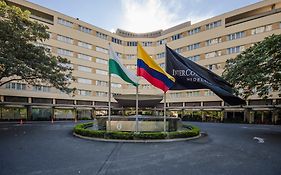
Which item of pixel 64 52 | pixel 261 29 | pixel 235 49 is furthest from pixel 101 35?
pixel 261 29

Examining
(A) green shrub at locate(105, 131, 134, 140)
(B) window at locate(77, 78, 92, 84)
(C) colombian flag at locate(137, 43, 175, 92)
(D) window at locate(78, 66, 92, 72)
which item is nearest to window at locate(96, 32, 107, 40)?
(D) window at locate(78, 66, 92, 72)

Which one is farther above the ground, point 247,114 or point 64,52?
point 64,52

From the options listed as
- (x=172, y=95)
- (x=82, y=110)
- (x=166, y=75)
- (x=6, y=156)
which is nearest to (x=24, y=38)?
(x=6, y=156)

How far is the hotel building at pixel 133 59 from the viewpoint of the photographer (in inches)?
1469

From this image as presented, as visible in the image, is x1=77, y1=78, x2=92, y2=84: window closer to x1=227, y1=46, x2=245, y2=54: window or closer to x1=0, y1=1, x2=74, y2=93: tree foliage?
x1=0, y1=1, x2=74, y2=93: tree foliage

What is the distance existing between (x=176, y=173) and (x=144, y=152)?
3.43m

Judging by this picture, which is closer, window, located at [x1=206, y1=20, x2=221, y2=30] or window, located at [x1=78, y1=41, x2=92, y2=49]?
window, located at [x1=206, y1=20, x2=221, y2=30]

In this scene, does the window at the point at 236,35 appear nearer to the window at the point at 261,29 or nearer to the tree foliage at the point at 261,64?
the window at the point at 261,29

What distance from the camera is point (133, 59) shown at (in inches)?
2207

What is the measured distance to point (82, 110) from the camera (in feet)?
153

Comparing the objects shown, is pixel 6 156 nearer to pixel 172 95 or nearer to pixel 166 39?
pixel 172 95

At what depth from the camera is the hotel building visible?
122 feet

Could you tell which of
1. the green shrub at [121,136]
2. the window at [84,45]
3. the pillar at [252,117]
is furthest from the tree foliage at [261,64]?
the window at [84,45]

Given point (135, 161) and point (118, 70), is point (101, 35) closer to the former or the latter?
point (118, 70)
